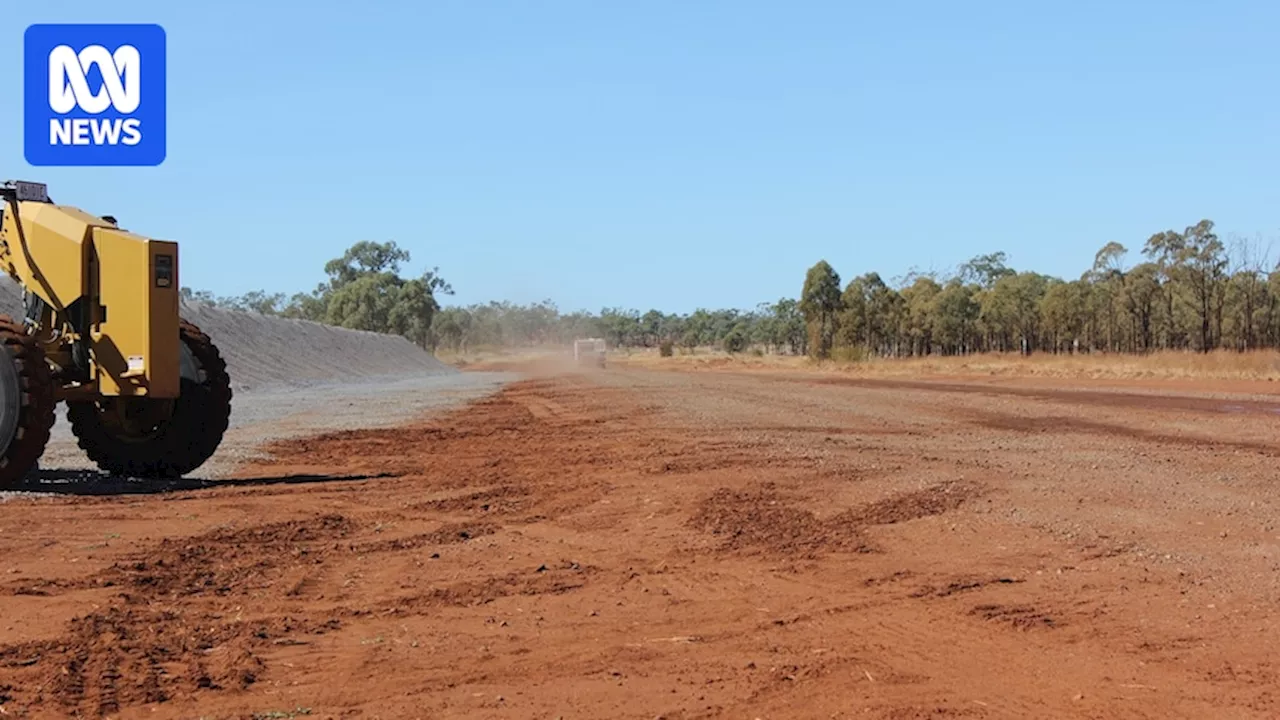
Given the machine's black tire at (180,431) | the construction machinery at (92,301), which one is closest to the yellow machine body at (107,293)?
the construction machinery at (92,301)

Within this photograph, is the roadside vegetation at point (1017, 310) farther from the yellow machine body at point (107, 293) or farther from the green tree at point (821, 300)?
the yellow machine body at point (107, 293)

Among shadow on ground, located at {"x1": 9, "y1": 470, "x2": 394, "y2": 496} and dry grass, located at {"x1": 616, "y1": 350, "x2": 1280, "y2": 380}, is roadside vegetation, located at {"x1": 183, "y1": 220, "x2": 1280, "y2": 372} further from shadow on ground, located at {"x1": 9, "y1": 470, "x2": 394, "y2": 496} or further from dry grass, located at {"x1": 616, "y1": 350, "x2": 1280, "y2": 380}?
shadow on ground, located at {"x1": 9, "y1": 470, "x2": 394, "y2": 496}

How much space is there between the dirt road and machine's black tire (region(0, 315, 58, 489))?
723mm

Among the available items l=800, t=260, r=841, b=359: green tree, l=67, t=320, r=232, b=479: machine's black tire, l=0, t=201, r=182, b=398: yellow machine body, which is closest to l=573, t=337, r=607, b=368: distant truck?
l=800, t=260, r=841, b=359: green tree

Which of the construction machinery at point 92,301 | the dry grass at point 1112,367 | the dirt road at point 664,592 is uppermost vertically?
the construction machinery at point 92,301

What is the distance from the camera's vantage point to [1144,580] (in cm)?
778

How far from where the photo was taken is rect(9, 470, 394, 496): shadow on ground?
12.7 metres

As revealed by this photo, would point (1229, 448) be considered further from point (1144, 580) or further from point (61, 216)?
point (61, 216)

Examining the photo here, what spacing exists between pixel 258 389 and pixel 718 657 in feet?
147

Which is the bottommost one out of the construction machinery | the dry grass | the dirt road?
the dirt road

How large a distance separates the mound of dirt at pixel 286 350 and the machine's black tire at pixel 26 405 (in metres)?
28.6

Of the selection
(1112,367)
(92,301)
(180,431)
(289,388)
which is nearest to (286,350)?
(289,388)

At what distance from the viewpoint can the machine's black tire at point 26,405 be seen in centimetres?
1179

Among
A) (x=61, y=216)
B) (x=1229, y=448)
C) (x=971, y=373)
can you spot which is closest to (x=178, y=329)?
(x=61, y=216)
